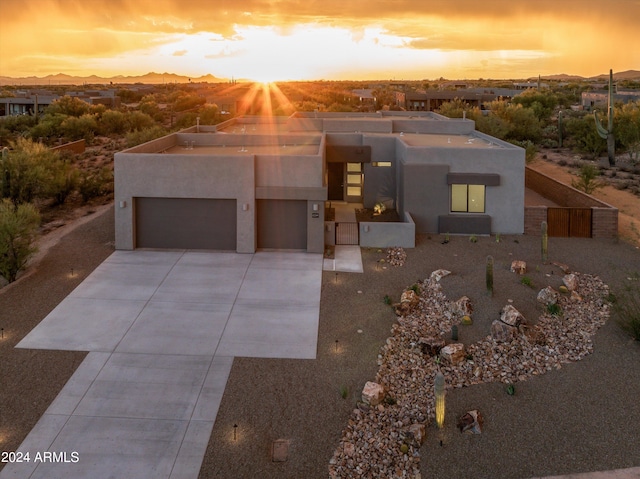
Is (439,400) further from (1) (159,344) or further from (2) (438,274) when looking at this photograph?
(2) (438,274)

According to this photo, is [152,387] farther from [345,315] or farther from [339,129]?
[339,129]

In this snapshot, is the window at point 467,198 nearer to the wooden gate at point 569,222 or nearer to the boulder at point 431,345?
the wooden gate at point 569,222

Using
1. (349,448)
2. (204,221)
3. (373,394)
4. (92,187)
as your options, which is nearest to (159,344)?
(373,394)

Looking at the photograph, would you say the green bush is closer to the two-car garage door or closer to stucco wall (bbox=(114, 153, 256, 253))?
the two-car garage door

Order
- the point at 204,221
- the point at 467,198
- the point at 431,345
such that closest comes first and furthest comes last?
the point at 431,345 → the point at 204,221 → the point at 467,198

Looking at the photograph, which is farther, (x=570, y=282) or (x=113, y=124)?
(x=113, y=124)

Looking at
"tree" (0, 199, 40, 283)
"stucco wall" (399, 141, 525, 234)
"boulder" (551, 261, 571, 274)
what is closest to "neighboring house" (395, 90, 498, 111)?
"stucco wall" (399, 141, 525, 234)

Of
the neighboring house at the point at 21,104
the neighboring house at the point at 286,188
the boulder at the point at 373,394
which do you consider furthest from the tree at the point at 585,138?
the neighboring house at the point at 21,104

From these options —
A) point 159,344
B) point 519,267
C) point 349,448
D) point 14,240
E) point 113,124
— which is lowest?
point 349,448
